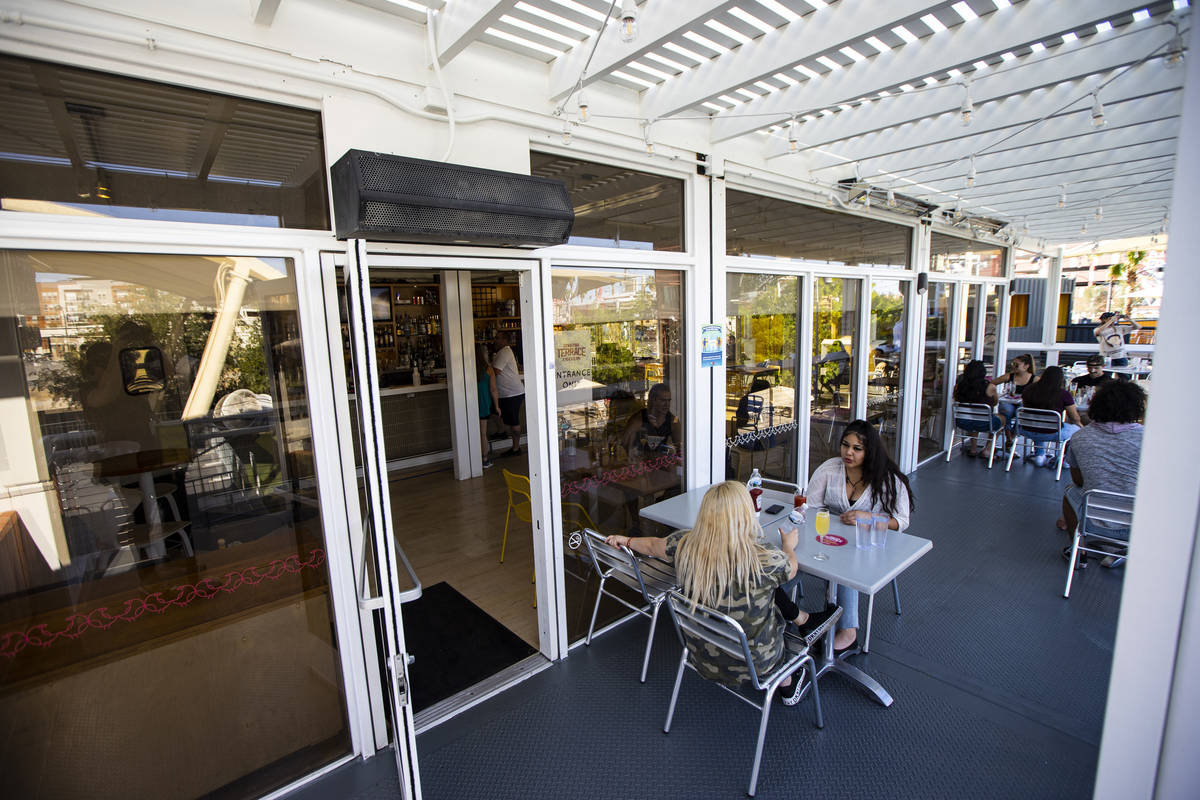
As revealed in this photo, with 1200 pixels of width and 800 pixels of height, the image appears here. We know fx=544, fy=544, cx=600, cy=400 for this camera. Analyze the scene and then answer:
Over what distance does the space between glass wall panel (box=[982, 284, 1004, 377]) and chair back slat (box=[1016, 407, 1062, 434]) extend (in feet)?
7.28

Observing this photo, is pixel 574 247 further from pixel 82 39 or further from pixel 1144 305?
pixel 1144 305

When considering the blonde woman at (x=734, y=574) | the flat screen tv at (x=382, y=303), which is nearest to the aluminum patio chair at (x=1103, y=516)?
the blonde woman at (x=734, y=574)

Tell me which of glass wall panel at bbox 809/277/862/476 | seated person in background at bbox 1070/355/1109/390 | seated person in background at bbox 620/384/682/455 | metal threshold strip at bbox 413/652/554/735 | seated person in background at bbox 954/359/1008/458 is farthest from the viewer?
seated person in background at bbox 1070/355/1109/390

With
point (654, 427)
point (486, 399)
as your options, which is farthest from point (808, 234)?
point (486, 399)

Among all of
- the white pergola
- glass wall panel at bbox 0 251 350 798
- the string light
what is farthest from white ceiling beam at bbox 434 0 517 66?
the string light

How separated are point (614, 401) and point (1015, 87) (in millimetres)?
2850

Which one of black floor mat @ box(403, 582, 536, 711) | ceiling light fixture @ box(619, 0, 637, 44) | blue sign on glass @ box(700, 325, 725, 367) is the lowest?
black floor mat @ box(403, 582, 536, 711)

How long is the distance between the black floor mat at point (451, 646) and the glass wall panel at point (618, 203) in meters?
2.52

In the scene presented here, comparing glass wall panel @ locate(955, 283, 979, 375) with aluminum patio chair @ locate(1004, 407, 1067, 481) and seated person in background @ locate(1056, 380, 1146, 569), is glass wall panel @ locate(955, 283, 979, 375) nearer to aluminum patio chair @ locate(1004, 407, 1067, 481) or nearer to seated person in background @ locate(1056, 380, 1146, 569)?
aluminum patio chair @ locate(1004, 407, 1067, 481)

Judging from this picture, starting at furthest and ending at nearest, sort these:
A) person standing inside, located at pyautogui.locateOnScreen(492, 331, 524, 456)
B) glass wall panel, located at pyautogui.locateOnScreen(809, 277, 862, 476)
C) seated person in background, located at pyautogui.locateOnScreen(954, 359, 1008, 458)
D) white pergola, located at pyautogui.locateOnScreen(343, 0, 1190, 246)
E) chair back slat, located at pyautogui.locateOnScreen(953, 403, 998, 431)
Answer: person standing inside, located at pyautogui.locateOnScreen(492, 331, 524, 456) → seated person in background, located at pyautogui.locateOnScreen(954, 359, 1008, 458) → chair back slat, located at pyautogui.locateOnScreen(953, 403, 998, 431) → glass wall panel, located at pyautogui.locateOnScreen(809, 277, 862, 476) → white pergola, located at pyautogui.locateOnScreen(343, 0, 1190, 246)

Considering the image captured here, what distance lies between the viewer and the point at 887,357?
6.33m

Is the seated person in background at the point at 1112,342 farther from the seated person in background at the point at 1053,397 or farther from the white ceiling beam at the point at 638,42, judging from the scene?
the white ceiling beam at the point at 638,42

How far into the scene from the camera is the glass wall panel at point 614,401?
334 cm

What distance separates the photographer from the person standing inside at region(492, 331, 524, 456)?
24.4 ft
